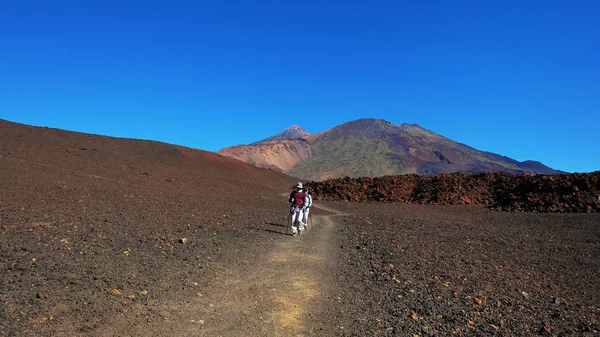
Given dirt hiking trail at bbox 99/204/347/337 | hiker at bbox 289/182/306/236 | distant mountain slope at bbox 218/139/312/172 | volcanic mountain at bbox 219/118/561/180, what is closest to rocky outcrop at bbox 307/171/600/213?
hiker at bbox 289/182/306/236

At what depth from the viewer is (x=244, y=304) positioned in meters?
6.04

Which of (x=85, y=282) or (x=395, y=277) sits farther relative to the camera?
(x=395, y=277)

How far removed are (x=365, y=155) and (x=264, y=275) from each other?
129 m

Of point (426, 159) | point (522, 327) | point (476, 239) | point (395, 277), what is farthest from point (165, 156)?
point (426, 159)

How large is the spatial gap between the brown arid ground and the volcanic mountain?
94.5 metres

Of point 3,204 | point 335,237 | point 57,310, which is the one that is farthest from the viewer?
point 335,237

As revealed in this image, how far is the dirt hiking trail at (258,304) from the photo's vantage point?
516cm

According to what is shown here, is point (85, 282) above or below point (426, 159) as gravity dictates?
below

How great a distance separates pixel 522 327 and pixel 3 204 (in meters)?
13.3

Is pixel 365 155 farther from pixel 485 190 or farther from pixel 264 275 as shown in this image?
pixel 264 275

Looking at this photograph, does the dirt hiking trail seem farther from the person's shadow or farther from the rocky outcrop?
the rocky outcrop

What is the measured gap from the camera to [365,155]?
13475cm

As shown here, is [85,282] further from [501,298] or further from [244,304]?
[501,298]

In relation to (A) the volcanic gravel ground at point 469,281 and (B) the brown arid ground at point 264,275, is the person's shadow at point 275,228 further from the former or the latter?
(A) the volcanic gravel ground at point 469,281
